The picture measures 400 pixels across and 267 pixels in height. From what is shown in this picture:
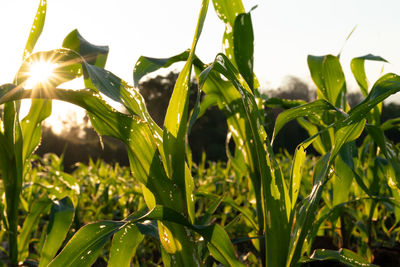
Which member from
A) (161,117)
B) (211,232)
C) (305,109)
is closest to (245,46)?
(305,109)

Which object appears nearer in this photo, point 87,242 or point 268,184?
point 87,242

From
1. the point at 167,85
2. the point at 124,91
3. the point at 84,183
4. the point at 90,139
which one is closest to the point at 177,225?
the point at 124,91

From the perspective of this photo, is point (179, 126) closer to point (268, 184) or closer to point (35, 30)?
point (268, 184)

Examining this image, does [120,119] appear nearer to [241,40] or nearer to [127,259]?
[127,259]

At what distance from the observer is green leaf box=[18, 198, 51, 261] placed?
1213 mm

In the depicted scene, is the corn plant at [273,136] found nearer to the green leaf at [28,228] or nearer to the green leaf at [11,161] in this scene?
the green leaf at [11,161]

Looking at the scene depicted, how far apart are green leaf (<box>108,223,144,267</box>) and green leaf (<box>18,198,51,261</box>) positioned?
574 millimetres

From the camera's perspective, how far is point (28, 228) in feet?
4.00

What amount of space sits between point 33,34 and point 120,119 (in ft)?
1.66

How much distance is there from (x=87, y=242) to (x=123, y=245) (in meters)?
0.12

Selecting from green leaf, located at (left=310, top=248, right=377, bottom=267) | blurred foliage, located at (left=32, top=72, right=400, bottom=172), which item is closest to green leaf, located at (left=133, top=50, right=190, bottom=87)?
green leaf, located at (left=310, top=248, right=377, bottom=267)

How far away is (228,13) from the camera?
3.40ft

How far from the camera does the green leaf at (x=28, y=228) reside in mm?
1213

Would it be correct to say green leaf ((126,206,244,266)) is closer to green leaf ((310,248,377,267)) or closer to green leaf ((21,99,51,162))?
green leaf ((310,248,377,267))
